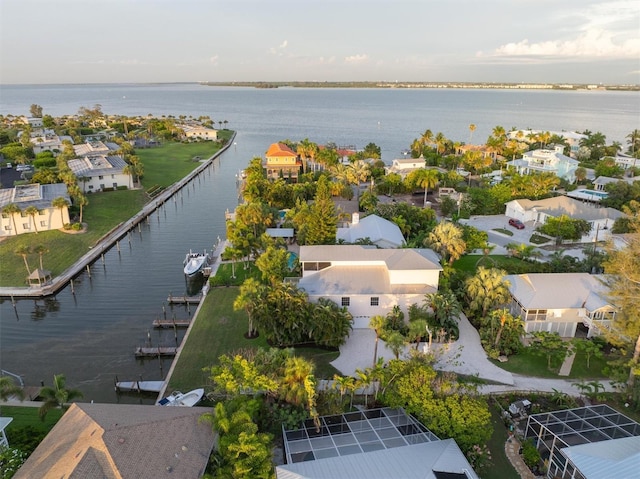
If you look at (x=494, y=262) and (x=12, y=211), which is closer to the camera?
(x=494, y=262)

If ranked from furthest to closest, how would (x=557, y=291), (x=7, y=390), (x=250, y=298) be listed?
(x=557, y=291) < (x=250, y=298) < (x=7, y=390)

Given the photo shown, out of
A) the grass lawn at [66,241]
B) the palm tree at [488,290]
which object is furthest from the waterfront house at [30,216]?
the palm tree at [488,290]

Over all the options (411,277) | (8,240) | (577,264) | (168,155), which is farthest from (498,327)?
(168,155)

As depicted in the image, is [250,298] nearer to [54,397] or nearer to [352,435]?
[352,435]

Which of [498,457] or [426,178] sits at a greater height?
[426,178]

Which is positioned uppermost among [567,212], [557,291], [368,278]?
[567,212]

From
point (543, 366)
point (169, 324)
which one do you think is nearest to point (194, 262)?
point (169, 324)
